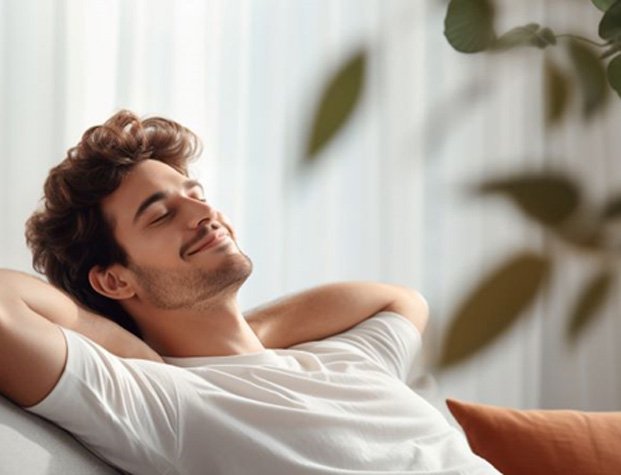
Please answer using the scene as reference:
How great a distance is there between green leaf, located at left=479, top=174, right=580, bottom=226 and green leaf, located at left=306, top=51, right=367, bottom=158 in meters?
0.03

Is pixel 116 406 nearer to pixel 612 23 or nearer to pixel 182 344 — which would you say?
pixel 182 344

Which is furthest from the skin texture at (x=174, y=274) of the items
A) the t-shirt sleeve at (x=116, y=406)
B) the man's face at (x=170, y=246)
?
the t-shirt sleeve at (x=116, y=406)

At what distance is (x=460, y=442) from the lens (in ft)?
5.85

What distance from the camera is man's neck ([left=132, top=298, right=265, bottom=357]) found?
179 centimetres

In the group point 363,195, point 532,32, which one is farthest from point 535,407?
point 532,32

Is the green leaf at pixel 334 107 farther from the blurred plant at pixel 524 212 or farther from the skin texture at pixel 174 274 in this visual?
the skin texture at pixel 174 274

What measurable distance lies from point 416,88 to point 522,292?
2.97 m

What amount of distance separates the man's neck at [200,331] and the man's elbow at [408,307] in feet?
0.99

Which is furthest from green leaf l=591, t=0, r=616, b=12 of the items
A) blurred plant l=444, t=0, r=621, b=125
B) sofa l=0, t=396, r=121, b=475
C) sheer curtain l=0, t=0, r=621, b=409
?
sheer curtain l=0, t=0, r=621, b=409

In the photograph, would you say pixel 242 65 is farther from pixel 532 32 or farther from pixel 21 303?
pixel 532 32

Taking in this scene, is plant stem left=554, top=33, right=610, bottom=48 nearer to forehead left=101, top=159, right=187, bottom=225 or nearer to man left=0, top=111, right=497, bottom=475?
man left=0, top=111, right=497, bottom=475

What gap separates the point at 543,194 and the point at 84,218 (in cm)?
169

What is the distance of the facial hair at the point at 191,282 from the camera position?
1.80 meters

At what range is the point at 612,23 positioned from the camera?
0.21 metres
